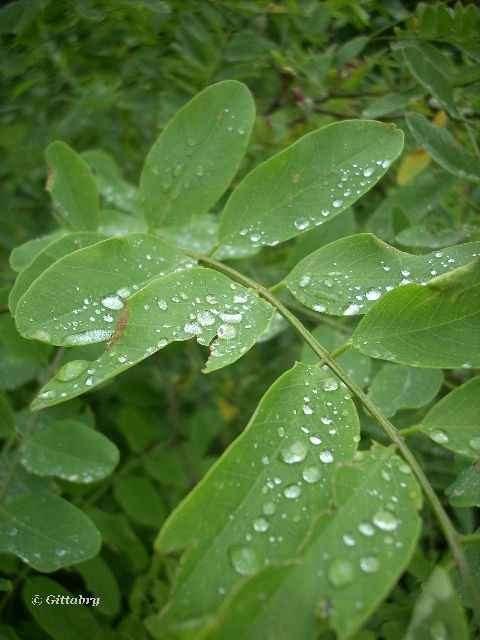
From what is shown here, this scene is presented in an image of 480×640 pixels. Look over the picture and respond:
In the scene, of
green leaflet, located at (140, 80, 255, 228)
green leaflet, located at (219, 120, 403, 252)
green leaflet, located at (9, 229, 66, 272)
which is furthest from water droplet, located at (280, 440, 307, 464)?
green leaflet, located at (9, 229, 66, 272)

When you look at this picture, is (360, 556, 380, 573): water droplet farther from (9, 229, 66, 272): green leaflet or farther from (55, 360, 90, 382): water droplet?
(9, 229, 66, 272): green leaflet

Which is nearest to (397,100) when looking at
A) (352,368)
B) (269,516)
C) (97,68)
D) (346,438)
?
(352,368)

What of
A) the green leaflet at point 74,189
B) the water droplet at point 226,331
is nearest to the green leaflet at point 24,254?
the green leaflet at point 74,189

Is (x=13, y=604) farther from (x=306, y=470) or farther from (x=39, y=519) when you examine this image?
(x=306, y=470)

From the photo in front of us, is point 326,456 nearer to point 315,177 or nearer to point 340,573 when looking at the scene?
point 340,573

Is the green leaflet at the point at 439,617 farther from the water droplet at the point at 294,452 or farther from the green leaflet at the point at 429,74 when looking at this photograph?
the green leaflet at the point at 429,74

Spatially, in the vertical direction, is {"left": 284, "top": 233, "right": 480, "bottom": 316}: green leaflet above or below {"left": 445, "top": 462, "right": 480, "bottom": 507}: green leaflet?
above

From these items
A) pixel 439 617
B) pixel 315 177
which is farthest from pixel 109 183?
pixel 439 617
